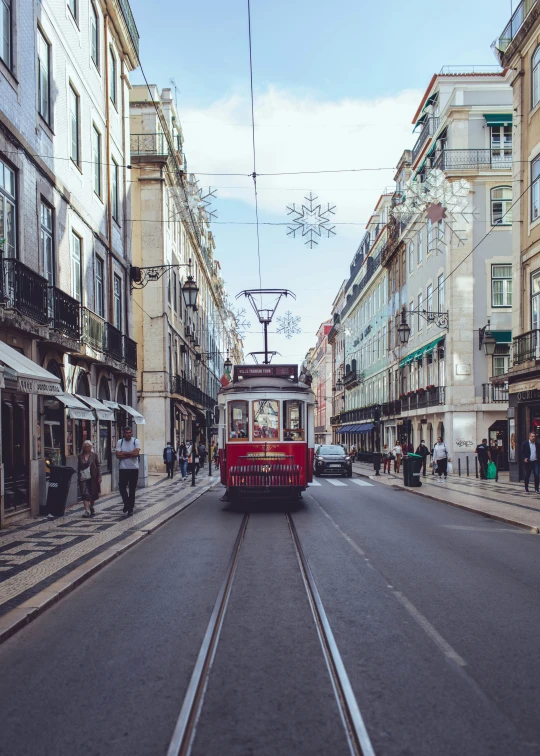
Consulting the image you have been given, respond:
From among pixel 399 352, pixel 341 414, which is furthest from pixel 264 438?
pixel 341 414

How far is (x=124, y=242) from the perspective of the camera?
25547 mm

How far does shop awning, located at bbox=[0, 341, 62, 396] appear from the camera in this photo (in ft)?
36.6

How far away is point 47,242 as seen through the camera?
55.1 feet

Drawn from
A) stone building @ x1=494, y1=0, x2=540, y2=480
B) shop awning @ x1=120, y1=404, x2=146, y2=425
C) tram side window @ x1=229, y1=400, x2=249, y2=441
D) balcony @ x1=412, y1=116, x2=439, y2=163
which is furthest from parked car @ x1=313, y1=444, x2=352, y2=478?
balcony @ x1=412, y1=116, x2=439, y2=163

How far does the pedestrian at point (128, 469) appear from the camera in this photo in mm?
14477

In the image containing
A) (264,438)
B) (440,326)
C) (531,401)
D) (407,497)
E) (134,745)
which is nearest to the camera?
(134,745)

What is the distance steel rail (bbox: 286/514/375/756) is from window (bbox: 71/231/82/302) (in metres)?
13.5

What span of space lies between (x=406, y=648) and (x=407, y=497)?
49.6 ft

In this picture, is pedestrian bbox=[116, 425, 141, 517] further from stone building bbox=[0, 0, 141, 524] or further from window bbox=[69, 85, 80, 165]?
window bbox=[69, 85, 80, 165]

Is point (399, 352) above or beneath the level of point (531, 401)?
above

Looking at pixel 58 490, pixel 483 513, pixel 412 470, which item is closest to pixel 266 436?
Result: pixel 58 490

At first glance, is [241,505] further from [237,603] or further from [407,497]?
[237,603]

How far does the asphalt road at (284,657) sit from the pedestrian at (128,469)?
15.8ft

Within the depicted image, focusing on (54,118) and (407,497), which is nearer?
(54,118)
